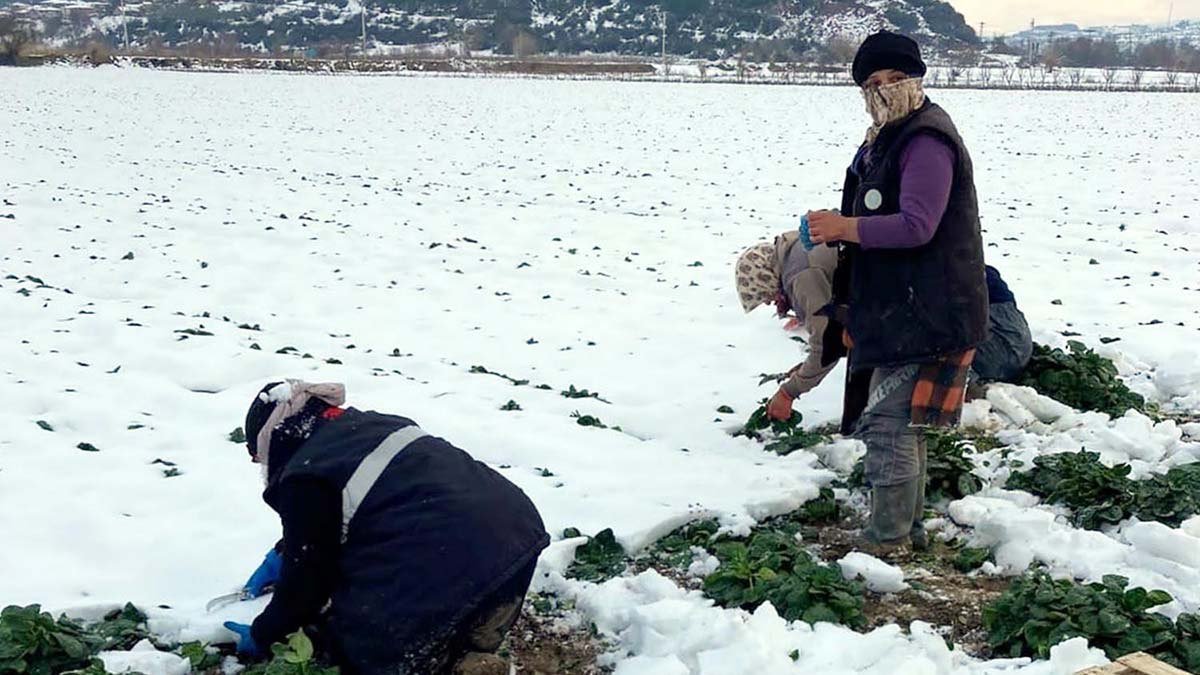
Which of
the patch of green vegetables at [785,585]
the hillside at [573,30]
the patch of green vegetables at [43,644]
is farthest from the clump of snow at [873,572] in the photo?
the hillside at [573,30]

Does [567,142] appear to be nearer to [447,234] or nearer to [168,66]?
[447,234]

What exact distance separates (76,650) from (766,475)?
3112 millimetres

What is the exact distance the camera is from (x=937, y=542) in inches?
182

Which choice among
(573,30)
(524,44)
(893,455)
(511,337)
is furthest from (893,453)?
(573,30)

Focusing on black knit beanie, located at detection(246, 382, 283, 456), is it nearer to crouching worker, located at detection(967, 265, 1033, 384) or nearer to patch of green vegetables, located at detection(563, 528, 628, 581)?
patch of green vegetables, located at detection(563, 528, 628, 581)

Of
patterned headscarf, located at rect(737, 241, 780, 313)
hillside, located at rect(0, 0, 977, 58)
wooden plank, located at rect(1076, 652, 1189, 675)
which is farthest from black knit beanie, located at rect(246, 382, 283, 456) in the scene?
hillside, located at rect(0, 0, 977, 58)

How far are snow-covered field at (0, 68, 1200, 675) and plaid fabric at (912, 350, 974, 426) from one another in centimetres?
70

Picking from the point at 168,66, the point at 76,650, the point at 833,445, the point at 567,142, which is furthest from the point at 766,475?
the point at 168,66

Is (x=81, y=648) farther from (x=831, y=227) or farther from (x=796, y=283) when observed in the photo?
(x=796, y=283)

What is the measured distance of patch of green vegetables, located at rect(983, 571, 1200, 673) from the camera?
341 cm

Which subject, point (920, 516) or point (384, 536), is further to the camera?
point (920, 516)

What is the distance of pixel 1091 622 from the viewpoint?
3533 millimetres

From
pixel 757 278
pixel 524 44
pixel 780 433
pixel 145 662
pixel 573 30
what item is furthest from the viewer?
pixel 573 30

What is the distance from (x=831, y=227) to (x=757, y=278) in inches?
47.6
